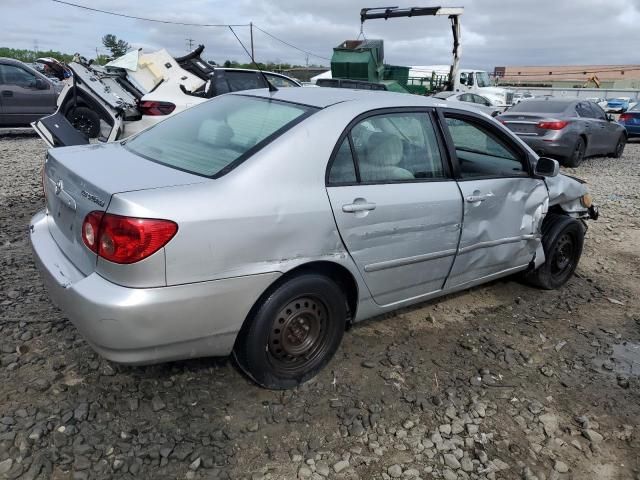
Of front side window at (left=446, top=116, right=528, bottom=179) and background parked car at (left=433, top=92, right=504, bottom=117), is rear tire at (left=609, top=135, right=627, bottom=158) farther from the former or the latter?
front side window at (left=446, top=116, right=528, bottom=179)

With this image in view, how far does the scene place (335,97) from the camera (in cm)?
309

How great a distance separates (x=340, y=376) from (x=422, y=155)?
1.44 meters

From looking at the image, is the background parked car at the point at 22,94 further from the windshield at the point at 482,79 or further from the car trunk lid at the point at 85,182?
the windshield at the point at 482,79

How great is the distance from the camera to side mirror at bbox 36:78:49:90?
36.2 feet

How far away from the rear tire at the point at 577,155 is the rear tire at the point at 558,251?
6.92 m

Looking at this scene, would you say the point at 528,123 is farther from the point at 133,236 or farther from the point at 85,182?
the point at 133,236

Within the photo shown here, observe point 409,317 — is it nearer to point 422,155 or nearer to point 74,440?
point 422,155

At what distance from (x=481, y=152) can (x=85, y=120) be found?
24.0ft

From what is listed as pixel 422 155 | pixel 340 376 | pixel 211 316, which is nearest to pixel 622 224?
pixel 422 155

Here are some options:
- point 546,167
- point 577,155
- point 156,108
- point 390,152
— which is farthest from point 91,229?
point 577,155

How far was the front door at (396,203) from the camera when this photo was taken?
2785mm

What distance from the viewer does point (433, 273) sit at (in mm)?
3291

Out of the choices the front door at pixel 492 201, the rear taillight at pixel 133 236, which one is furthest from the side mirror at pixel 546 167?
the rear taillight at pixel 133 236

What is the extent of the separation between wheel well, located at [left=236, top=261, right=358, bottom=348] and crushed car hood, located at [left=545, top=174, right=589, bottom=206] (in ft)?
6.69
